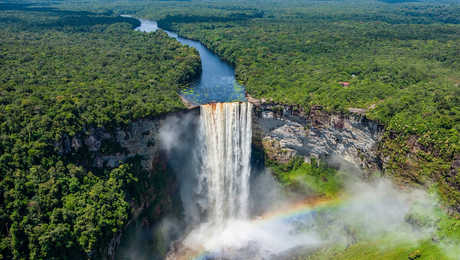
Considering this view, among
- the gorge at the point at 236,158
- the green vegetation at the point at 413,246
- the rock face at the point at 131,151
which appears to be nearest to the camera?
the green vegetation at the point at 413,246

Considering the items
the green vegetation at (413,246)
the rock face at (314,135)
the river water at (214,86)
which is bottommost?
the green vegetation at (413,246)

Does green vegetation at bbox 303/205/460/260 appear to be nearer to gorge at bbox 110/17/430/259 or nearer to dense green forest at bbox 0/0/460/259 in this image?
dense green forest at bbox 0/0/460/259

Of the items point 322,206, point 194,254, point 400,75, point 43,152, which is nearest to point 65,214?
point 43,152

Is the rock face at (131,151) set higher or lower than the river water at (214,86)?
lower

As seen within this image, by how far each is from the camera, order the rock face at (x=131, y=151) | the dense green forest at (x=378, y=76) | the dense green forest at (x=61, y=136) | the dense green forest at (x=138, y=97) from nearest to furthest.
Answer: the dense green forest at (x=61, y=136)
the dense green forest at (x=138, y=97)
the rock face at (x=131, y=151)
the dense green forest at (x=378, y=76)

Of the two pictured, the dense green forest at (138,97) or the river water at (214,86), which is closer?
the dense green forest at (138,97)

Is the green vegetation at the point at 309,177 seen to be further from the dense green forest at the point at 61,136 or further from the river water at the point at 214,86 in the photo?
→ the dense green forest at the point at 61,136

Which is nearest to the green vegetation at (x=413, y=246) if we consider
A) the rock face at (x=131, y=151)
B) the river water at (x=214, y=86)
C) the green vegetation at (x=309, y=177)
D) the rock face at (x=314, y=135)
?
the rock face at (x=314, y=135)

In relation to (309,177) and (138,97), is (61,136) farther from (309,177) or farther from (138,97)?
(309,177)

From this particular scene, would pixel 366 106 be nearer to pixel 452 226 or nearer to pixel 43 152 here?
pixel 452 226
